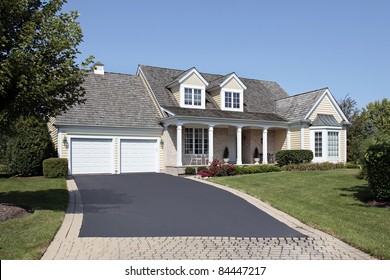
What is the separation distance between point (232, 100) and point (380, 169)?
16.9m

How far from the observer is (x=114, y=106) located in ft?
80.4

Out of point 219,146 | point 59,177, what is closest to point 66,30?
point 59,177

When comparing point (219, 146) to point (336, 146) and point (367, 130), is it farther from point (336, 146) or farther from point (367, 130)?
point (367, 130)

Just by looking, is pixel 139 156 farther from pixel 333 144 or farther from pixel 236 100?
pixel 333 144

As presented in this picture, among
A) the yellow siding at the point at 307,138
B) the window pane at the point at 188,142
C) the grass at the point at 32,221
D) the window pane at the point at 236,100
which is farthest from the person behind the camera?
the window pane at the point at 236,100

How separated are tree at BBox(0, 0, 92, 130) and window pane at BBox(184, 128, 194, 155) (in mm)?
15325

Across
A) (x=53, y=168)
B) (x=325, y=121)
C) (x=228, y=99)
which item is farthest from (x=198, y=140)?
(x=53, y=168)

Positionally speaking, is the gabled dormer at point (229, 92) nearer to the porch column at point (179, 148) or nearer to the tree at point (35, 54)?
the porch column at point (179, 148)

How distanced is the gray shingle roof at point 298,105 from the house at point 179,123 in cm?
9

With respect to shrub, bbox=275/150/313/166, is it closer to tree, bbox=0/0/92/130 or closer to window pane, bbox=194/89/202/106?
window pane, bbox=194/89/202/106

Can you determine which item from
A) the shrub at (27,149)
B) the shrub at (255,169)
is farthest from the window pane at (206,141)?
the shrub at (27,149)

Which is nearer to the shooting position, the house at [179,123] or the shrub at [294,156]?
the house at [179,123]

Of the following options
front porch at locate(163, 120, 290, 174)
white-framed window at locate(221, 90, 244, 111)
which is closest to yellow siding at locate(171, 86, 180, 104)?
front porch at locate(163, 120, 290, 174)

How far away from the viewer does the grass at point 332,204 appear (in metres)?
7.59
